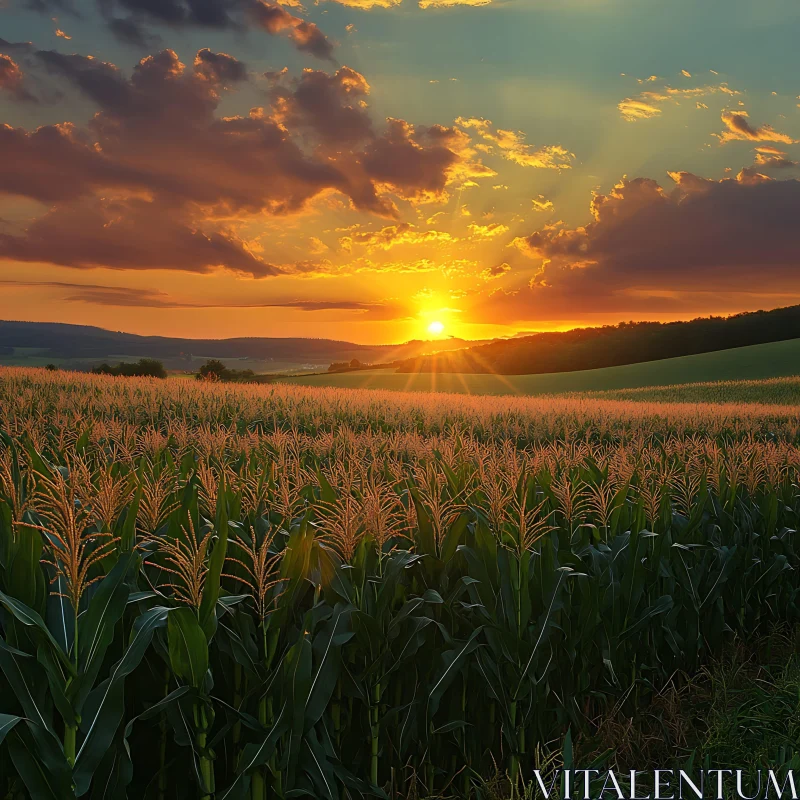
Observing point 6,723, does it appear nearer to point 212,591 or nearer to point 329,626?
point 212,591

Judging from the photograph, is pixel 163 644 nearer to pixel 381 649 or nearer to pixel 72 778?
pixel 72 778

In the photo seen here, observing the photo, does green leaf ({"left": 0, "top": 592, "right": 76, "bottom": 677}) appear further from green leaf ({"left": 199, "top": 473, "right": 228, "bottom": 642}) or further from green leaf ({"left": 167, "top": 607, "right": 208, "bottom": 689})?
green leaf ({"left": 199, "top": 473, "right": 228, "bottom": 642})

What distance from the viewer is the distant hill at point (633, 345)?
81250 millimetres

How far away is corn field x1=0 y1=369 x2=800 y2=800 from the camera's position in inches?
94.0

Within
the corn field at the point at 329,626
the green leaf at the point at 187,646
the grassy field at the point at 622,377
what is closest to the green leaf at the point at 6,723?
the corn field at the point at 329,626

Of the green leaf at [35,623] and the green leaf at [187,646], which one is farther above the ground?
the green leaf at [35,623]

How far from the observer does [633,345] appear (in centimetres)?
8594

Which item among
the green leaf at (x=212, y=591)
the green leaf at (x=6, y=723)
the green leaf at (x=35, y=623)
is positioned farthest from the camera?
the green leaf at (x=212, y=591)

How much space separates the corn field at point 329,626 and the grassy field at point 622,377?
167ft

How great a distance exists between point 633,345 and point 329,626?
8950cm

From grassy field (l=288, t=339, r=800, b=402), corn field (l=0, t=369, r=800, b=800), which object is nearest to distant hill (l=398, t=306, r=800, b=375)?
grassy field (l=288, t=339, r=800, b=402)

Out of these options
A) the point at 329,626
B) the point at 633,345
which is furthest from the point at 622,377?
the point at 329,626

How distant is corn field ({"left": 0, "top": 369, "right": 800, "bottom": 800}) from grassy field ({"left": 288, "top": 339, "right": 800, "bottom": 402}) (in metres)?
51.0

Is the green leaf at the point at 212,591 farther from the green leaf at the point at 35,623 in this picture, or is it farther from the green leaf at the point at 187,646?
the green leaf at the point at 35,623
